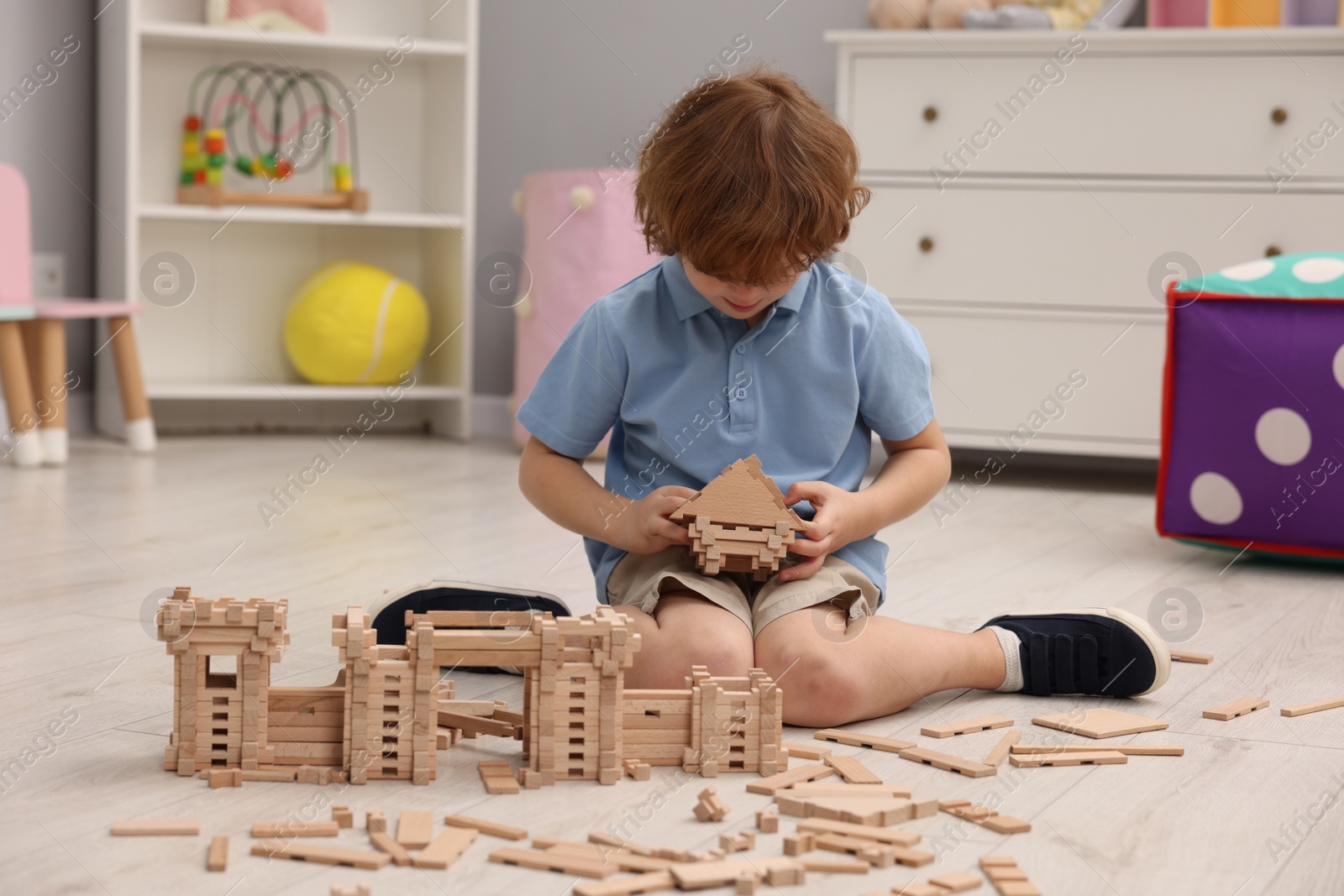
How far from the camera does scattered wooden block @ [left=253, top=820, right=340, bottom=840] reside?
76cm

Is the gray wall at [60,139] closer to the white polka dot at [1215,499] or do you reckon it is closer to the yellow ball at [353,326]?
the yellow ball at [353,326]

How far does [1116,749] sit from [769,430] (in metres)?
0.35

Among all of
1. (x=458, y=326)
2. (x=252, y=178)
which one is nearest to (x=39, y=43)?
(x=252, y=178)

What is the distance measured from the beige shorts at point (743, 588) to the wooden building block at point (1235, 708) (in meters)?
0.27

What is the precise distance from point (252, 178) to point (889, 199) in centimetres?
130

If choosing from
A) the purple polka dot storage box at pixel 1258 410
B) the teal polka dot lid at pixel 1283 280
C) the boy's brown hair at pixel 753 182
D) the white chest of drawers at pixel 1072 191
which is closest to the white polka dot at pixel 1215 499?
the purple polka dot storage box at pixel 1258 410

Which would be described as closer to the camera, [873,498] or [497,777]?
[497,777]

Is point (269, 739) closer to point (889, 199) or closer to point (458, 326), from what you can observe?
point (889, 199)

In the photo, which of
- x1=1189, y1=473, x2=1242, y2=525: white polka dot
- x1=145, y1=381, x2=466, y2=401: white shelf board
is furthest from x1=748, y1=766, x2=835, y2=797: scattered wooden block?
x1=145, y1=381, x2=466, y2=401: white shelf board

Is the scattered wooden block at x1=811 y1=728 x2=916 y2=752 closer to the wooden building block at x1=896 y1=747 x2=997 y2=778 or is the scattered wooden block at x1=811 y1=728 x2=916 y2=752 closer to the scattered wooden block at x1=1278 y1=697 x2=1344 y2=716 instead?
the wooden building block at x1=896 y1=747 x2=997 y2=778

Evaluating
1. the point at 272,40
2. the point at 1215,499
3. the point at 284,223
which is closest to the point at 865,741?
the point at 1215,499

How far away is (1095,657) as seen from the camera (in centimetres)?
109

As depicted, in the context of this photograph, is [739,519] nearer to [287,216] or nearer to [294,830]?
[294,830]

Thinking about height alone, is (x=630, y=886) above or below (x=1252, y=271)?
below
